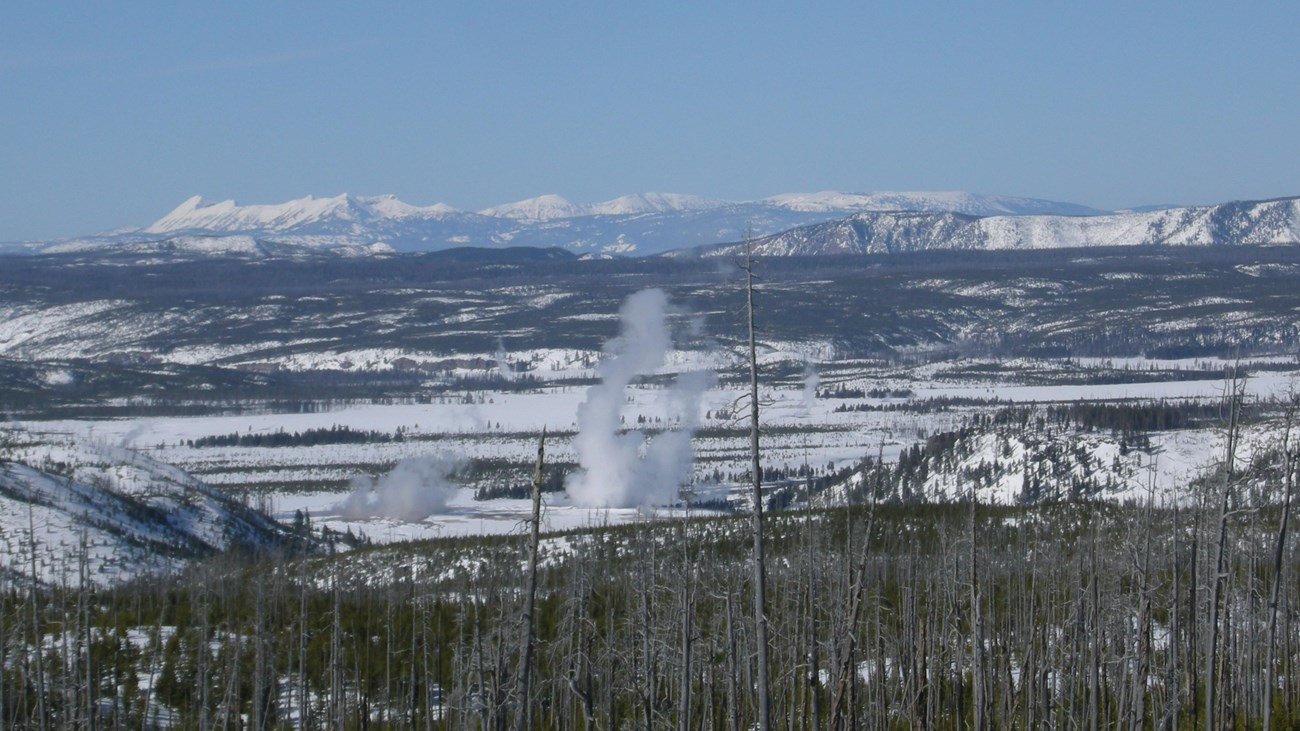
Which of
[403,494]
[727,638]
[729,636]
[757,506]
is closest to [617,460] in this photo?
[403,494]

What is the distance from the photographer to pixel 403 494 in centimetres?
11675

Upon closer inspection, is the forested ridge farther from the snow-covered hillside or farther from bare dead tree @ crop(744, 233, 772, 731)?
the snow-covered hillside

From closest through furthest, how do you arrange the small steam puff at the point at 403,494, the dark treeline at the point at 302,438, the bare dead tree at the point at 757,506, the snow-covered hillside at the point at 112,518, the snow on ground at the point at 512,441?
the bare dead tree at the point at 757,506 < the snow-covered hillside at the point at 112,518 < the snow on ground at the point at 512,441 < the small steam puff at the point at 403,494 < the dark treeline at the point at 302,438

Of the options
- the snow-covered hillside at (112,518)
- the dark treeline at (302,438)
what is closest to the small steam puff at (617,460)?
the snow-covered hillside at (112,518)

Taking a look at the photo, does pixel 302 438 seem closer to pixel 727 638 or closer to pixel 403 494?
pixel 403 494

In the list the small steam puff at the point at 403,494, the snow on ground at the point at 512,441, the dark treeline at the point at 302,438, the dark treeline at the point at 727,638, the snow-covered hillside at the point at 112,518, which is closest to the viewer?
the dark treeline at the point at 727,638

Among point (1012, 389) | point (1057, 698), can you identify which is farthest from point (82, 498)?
point (1012, 389)

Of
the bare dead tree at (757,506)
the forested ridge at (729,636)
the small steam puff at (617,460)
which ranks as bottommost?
the small steam puff at (617,460)

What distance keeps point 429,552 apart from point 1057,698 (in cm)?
4125

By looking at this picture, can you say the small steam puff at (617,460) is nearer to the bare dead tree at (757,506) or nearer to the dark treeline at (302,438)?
the dark treeline at (302,438)

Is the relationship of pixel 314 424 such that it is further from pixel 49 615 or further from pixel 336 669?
pixel 336 669

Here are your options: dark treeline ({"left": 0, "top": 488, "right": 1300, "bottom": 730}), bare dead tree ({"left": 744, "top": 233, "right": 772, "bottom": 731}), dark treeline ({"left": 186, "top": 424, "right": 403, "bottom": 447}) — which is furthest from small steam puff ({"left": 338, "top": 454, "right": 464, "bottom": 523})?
bare dead tree ({"left": 744, "top": 233, "right": 772, "bottom": 731})

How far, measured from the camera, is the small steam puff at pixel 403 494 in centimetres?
11362

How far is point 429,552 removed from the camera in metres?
80.8
